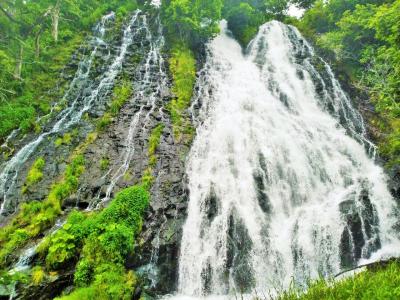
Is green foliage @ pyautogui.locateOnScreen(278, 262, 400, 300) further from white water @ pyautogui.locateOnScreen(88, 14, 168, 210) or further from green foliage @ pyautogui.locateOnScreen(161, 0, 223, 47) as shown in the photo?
green foliage @ pyautogui.locateOnScreen(161, 0, 223, 47)

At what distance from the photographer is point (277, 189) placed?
473 inches

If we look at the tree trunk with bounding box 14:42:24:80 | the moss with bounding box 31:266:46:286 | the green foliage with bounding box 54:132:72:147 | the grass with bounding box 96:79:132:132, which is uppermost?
the tree trunk with bounding box 14:42:24:80

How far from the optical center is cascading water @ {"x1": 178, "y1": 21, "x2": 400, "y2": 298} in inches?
386

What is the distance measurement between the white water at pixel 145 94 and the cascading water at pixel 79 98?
56.1 inches

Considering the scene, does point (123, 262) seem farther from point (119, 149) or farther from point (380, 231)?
point (380, 231)

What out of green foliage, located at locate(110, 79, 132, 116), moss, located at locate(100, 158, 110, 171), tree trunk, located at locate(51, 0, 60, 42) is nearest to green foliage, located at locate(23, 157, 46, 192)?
moss, located at locate(100, 158, 110, 171)

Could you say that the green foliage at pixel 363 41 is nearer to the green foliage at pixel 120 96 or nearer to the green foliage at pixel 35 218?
the green foliage at pixel 120 96

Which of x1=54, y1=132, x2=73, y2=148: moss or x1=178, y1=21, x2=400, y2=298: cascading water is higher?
x1=54, y1=132, x2=73, y2=148: moss

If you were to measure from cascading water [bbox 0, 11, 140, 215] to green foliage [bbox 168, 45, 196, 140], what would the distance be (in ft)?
11.0

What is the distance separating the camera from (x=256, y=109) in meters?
15.9

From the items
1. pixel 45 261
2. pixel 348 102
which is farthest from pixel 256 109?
pixel 45 261

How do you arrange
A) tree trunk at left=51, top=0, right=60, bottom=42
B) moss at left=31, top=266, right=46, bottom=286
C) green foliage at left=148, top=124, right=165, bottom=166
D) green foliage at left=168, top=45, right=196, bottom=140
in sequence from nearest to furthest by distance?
moss at left=31, top=266, right=46, bottom=286, green foliage at left=148, top=124, right=165, bottom=166, green foliage at left=168, top=45, right=196, bottom=140, tree trunk at left=51, top=0, right=60, bottom=42

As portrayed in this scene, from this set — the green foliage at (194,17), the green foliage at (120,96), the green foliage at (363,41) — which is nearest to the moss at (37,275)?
the green foliage at (120,96)

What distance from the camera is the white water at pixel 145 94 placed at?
11878mm
